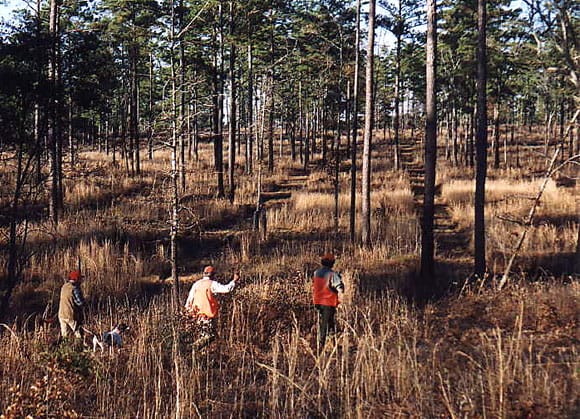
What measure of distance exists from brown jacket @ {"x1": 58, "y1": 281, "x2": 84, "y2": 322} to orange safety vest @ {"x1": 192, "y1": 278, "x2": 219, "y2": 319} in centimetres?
197

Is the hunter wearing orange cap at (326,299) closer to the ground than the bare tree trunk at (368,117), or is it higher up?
closer to the ground

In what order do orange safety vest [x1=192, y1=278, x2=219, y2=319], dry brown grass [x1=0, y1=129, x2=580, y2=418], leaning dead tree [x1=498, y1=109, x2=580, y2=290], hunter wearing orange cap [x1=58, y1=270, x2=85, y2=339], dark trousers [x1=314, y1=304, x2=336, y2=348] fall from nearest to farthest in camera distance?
dry brown grass [x1=0, y1=129, x2=580, y2=418]
dark trousers [x1=314, y1=304, x2=336, y2=348]
orange safety vest [x1=192, y1=278, x2=219, y2=319]
hunter wearing orange cap [x1=58, y1=270, x2=85, y2=339]
leaning dead tree [x1=498, y1=109, x2=580, y2=290]

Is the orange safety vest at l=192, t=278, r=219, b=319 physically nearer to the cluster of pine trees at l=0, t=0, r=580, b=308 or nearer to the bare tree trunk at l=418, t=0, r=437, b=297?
the cluster of pine trees at l=0, t=0, r=580, b=308

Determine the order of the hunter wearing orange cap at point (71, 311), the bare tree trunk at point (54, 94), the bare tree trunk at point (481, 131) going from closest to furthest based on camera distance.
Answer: the hunter wearing orange cap at point (71, 311)
the bare tree trunk at point (54, 94)
the bare tree trunk at point (481, 131)

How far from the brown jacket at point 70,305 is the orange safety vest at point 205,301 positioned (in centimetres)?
197

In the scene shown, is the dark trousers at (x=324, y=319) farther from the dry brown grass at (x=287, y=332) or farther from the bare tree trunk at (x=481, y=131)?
the bare tree trunk at (x=481, y=131)

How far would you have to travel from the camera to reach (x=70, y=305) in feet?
26.1

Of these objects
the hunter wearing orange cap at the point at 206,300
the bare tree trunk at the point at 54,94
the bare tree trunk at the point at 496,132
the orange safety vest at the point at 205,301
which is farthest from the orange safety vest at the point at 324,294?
the bare tree trunk at the point at 496,132

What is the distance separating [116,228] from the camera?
1565 centimetres

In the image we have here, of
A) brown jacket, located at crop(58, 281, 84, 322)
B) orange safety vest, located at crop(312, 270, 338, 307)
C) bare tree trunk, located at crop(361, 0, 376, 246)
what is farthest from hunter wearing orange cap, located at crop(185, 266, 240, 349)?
bare tree trunk, located at crop(361, 0, 376, 246)

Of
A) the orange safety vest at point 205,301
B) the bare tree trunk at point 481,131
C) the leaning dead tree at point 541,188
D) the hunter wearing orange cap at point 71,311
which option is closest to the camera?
the orange safety vest at point 205,301

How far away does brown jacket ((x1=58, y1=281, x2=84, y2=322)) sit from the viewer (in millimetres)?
7941

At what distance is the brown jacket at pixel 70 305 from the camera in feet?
26.1

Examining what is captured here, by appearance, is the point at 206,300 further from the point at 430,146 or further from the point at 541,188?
the point at 541,188
